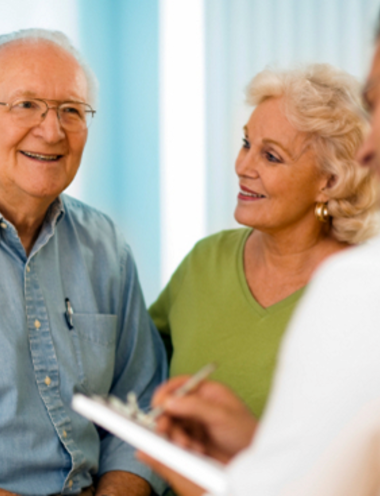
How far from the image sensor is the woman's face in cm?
172

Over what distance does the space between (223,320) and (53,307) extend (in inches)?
18.8

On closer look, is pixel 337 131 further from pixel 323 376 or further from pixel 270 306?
pixel 323 376

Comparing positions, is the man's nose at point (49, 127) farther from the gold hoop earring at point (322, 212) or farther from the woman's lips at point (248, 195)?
the gold hoop earring at point (322, 212)

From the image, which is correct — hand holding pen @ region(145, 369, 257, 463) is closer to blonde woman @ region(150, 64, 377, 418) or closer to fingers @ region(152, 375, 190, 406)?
fingers @ region(152, 375, 190, 406)

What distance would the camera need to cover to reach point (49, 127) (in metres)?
1.53

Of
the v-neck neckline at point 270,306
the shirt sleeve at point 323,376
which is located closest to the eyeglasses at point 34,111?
the v-neck neckline at point 270,306

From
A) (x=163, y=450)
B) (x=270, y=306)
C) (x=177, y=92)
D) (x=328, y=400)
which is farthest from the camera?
(x=177, y=92)

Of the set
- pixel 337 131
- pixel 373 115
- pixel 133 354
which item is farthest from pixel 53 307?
pixel 373 115

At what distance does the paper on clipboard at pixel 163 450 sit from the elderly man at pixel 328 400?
37 millimetres

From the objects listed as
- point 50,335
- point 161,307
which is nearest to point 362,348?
point 50,335

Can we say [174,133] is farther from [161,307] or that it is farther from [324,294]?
[324,294]

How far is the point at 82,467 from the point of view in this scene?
1462 mm

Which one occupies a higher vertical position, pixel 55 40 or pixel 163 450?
pixel 55 40

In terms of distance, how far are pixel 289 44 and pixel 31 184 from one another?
1887 millimetres
